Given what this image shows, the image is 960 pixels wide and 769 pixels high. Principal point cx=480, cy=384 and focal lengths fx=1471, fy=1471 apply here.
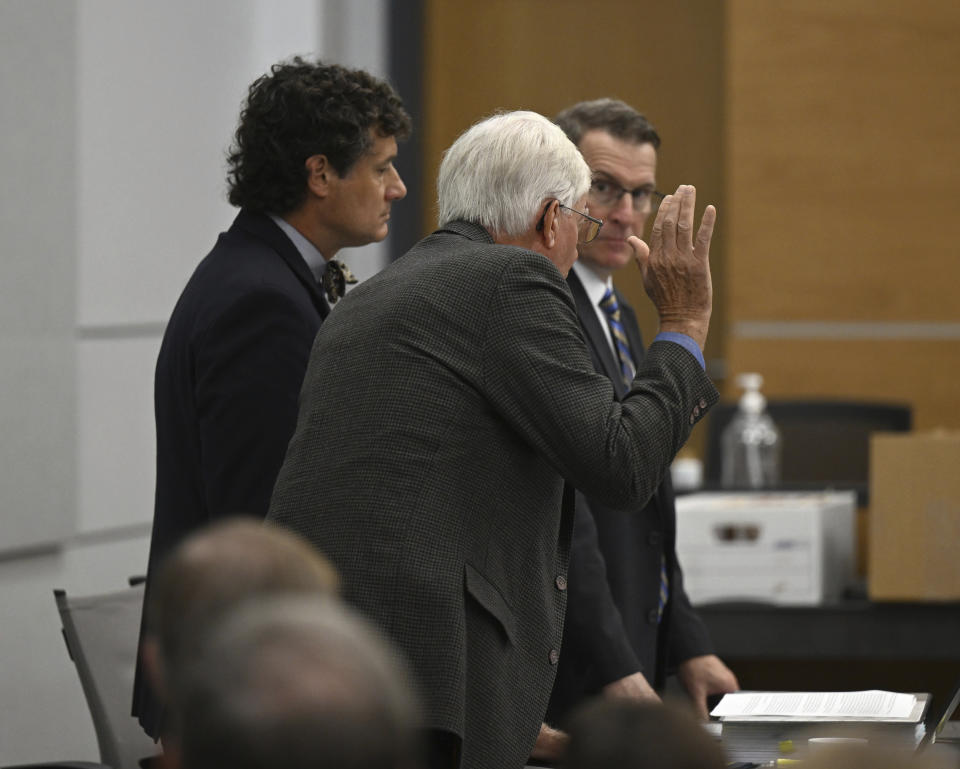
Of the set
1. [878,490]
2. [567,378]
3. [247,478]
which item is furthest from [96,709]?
[878,490]

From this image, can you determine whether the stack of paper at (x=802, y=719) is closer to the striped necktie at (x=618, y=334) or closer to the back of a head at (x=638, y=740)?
the striped necktie at (x=618, y=334)

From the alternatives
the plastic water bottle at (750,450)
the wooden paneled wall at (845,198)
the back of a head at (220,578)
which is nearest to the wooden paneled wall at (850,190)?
the wooden paneled wall at (845,198)

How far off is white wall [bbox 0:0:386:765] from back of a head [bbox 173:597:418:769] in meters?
2.61

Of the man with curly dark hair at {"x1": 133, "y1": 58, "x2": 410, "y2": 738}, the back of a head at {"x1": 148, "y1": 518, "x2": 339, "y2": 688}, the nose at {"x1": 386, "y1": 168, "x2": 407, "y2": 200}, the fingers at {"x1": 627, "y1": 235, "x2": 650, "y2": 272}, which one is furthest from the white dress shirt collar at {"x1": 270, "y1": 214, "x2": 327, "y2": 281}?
the back of a head at {"x1": 148, "y1": 518, "x2": 339, "y2": 688}

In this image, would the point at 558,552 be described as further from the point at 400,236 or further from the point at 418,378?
the point at 400,236

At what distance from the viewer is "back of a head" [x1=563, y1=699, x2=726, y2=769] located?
2.19ft

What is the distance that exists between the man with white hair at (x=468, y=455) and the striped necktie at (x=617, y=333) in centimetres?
67

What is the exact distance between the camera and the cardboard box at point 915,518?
3.10 meters

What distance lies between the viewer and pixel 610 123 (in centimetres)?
243

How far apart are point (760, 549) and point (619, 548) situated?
1149mm

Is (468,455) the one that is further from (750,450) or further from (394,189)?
(750,450)

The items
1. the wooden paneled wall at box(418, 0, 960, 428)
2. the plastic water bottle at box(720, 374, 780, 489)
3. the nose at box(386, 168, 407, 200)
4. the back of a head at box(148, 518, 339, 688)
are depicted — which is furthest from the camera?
the wooden paneled wall at box(418, 0, 960, 428)

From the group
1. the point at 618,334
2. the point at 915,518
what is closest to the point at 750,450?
the point at 915,518

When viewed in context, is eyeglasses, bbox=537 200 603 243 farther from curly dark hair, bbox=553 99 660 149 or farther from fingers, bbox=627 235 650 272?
curly dark hair, bbox=553 99 660 149
